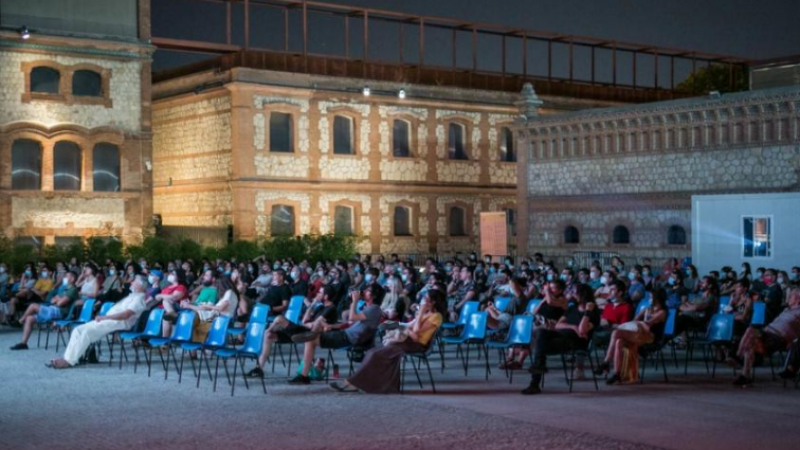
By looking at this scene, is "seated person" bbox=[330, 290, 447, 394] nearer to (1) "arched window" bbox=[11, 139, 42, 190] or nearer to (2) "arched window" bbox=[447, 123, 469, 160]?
(1) "arched window" bbox=[11, 139, 42, 190]

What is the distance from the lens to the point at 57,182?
37.4m

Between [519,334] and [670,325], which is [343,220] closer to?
[670,325]

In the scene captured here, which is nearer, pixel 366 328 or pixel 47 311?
pixel 366 328

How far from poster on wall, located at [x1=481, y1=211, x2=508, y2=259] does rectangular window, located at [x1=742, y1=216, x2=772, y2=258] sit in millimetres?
9447

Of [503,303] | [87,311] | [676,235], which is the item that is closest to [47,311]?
[87,311]

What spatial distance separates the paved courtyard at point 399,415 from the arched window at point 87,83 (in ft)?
75.9

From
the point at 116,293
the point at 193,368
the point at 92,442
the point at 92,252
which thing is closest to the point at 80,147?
the point at 92,252

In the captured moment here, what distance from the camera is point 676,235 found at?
1350 inches

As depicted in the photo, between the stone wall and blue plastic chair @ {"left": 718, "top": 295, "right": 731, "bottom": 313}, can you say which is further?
the stone wall

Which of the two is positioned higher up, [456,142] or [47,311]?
[456,142]

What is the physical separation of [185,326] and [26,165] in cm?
2321

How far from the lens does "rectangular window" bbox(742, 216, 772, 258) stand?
101ft

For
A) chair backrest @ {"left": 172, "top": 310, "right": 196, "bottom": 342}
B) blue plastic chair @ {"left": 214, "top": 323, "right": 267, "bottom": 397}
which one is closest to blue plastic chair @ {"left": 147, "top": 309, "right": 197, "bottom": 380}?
chair backrest @ {"left": 172, "top": 310, "right": 196, "bottom": 342}

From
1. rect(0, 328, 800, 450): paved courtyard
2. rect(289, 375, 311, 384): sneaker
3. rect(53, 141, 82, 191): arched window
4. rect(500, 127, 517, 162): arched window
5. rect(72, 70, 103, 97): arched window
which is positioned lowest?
rect(0, 328, 800, 450): paved courtyard
